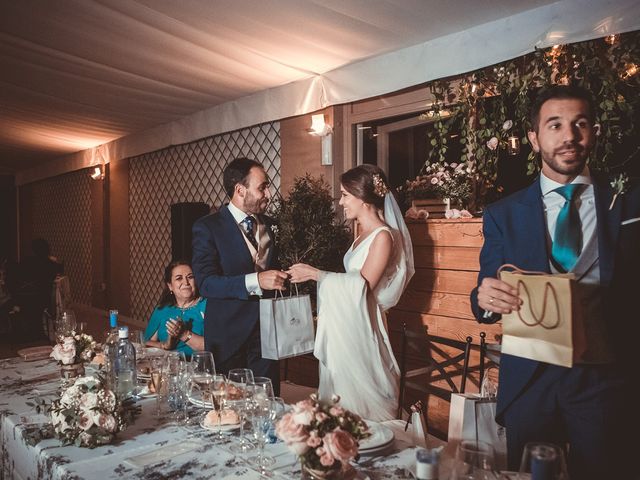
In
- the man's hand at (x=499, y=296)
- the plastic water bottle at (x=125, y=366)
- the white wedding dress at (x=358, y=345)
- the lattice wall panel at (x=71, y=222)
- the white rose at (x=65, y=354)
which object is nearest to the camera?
the man's hand at (x=499, y=296)

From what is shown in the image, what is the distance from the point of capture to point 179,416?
1632 millimetres

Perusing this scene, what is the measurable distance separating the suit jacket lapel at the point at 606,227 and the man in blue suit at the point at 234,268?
1.40 m

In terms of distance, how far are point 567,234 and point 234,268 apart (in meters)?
1.52

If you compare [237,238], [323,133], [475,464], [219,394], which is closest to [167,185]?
[323,133]

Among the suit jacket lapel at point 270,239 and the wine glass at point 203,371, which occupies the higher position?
the suit jacket lapel at point 270,239

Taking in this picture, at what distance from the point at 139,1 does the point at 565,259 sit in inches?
107

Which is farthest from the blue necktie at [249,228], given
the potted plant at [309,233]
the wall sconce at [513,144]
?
the wall sconce at [513,144]

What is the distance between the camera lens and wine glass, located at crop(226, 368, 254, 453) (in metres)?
1.34

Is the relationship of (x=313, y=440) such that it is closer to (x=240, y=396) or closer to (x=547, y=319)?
(x=240, y=396)

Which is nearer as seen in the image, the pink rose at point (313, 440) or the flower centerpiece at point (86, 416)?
the pink rose at point (313, 440)

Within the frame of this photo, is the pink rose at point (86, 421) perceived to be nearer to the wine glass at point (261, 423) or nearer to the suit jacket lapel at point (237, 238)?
the wine glass at point (261, 423)

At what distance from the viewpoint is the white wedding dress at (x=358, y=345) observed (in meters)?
2.57

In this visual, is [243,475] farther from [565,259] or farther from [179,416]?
[565,259]

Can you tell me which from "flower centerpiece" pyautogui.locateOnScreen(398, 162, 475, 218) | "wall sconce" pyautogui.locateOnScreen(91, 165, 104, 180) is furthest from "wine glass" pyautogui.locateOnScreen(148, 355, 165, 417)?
"wall sconce" pyautogui.locateOnScreen(91, 165, 104, 180)
